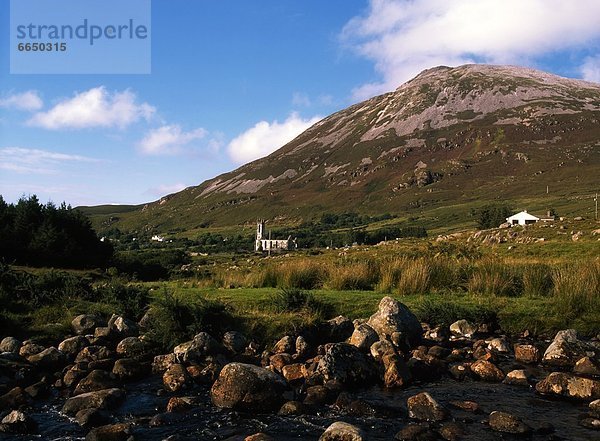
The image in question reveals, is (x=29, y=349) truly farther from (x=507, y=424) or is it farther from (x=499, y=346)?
(x=499, y=346)

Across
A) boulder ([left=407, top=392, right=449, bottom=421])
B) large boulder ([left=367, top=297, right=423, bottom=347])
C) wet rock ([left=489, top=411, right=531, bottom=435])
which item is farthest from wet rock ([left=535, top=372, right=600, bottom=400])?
large boulder ([left=367, top=297, right=423, bottom=347])

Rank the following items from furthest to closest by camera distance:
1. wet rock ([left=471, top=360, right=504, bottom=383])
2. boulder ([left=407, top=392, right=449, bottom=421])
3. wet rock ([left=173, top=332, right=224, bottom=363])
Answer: wet rock ([left=173, top=332, right=224, bottom=363])
wet rock ([left=471, top=360, right=504, bottom=383])
boulder ([left=407, top=392, right=449, bottom=421])

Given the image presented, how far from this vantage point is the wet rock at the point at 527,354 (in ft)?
44.9

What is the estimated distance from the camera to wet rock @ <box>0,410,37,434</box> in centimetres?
1022

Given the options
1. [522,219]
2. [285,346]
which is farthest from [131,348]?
[522,219]

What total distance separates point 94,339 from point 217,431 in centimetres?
747

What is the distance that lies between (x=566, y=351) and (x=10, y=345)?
53.4 feet

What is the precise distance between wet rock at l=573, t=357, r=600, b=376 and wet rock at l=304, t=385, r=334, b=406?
21.3ft

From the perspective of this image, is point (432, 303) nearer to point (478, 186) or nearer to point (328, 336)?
point (328, 336)

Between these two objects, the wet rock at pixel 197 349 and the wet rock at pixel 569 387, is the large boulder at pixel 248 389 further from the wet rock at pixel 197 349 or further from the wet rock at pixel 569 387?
the wet rock at pixel 569 387

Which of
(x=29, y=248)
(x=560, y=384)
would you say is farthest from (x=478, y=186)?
(x=560, y=384)

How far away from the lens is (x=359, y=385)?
12438mm

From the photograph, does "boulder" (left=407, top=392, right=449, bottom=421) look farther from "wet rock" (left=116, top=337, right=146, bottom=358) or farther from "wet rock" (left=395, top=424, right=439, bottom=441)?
"wet rock" (left=116, top=337, right=146, bottom=358)

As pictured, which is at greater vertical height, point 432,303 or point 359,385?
point 432,303
